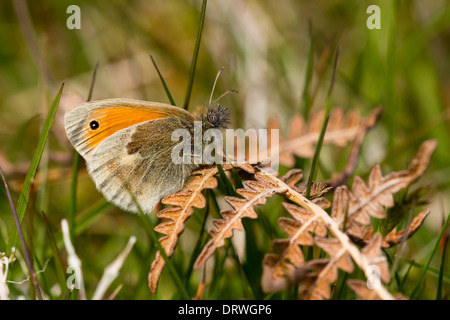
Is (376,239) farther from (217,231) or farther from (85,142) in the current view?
(85,142)

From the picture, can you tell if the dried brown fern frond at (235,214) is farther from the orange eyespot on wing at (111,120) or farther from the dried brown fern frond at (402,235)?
the orange eyespot on wing at (111,120)

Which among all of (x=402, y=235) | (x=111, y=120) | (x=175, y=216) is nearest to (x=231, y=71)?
(x=111, y=120)

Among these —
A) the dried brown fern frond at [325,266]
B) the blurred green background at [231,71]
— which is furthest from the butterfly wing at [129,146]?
the dried brown fern frond at [325,266]

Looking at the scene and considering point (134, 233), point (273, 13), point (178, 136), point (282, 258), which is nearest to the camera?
point (282, 258)

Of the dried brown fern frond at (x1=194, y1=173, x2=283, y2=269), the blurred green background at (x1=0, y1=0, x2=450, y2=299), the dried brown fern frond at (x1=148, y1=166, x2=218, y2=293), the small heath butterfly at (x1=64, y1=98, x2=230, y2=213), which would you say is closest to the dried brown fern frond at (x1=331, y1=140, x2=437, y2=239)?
the dried brown fern frond at (x1=194, y1=173, x2=283, y2=269)

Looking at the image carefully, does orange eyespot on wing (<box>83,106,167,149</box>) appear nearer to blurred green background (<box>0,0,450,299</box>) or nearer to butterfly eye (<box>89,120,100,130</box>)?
butterfly eye (<box>89,120,100,130</box>)

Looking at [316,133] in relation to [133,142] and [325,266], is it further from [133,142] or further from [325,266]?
[325,266]
